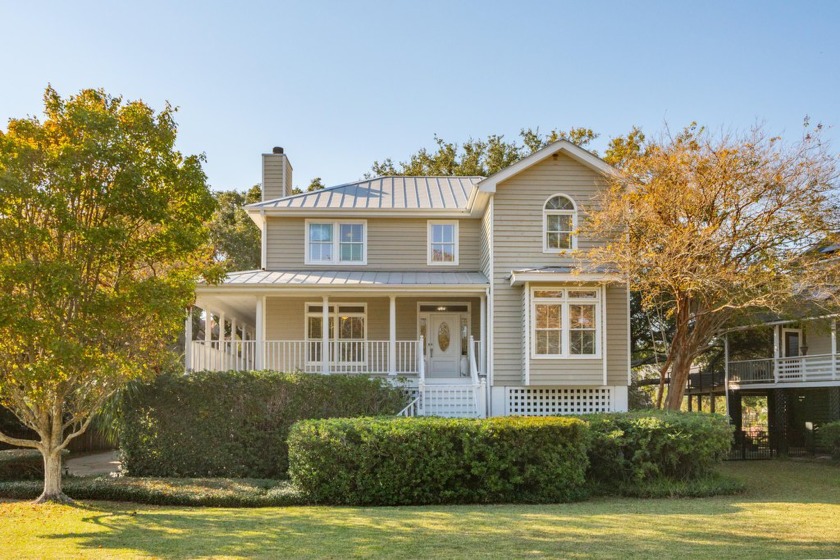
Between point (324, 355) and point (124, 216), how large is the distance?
7362 millimetres

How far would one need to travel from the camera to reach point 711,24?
15.4m

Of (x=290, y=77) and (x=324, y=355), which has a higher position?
(x=290, y=77)

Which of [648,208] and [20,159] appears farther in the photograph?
[648,208]

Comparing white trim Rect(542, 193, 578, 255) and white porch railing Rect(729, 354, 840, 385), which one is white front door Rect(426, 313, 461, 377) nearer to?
white trim Rect(542, 193, 578, 255)

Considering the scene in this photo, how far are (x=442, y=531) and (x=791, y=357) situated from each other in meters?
16.6

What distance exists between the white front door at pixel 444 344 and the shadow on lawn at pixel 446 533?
887cm

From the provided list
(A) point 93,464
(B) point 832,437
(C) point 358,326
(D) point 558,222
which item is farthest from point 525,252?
(A) point 93,464

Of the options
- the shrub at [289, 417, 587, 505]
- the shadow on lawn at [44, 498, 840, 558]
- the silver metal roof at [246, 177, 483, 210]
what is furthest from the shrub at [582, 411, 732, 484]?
the silver metal roof at [246, 177, 483, 210]

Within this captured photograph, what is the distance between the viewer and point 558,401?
19.5 meters

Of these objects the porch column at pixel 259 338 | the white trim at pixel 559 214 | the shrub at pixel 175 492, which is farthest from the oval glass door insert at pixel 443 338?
the shrub at pixel 175 492

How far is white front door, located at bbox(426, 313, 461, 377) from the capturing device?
2211 cm

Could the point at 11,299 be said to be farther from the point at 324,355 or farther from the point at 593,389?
the point at 593,389

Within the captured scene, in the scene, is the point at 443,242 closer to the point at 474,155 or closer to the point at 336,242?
the point at 336,242

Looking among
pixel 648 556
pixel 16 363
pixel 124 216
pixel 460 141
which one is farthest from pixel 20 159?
pixel 460 141
